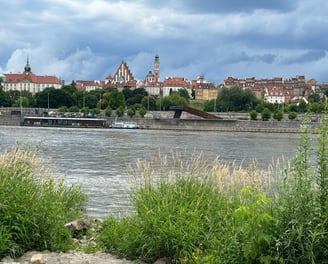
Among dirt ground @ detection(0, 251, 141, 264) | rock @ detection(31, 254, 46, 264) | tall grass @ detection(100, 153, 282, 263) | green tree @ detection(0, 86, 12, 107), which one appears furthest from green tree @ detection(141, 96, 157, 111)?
rock @ detection(31, 254, 46, 264)

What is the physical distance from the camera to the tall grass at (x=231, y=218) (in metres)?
6.69

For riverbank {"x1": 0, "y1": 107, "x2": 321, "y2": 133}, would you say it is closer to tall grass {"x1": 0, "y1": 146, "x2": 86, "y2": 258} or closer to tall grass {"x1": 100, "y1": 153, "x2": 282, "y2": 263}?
tall grass {"x1": 100, "y1": 153, "x2": 282, "y2": 263}

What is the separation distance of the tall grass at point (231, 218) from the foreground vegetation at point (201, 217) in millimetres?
13

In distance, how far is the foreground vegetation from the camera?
6719 mm

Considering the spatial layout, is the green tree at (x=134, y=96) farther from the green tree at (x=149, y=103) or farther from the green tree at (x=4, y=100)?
the green tree at (x=4, y=100)

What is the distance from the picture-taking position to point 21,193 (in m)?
9.16

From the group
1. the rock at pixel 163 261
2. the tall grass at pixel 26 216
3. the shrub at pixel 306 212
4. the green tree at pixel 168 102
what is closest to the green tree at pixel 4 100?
the green tree at pixel 168 102

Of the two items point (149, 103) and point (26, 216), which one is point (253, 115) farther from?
point (26, 216)

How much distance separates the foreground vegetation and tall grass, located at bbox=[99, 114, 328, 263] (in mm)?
13

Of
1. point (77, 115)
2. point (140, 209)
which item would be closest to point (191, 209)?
point (140, 209)

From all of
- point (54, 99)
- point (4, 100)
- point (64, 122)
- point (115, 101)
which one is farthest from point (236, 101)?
point (4, 100)

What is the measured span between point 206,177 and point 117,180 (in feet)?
43.7

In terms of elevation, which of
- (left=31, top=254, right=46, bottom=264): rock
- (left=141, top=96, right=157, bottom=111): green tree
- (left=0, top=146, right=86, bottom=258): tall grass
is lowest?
(left=31, top=254, right=46, bottom=264): rock

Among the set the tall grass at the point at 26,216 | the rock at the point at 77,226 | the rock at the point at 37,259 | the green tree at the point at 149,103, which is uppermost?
the green tree at the point at 149,103
